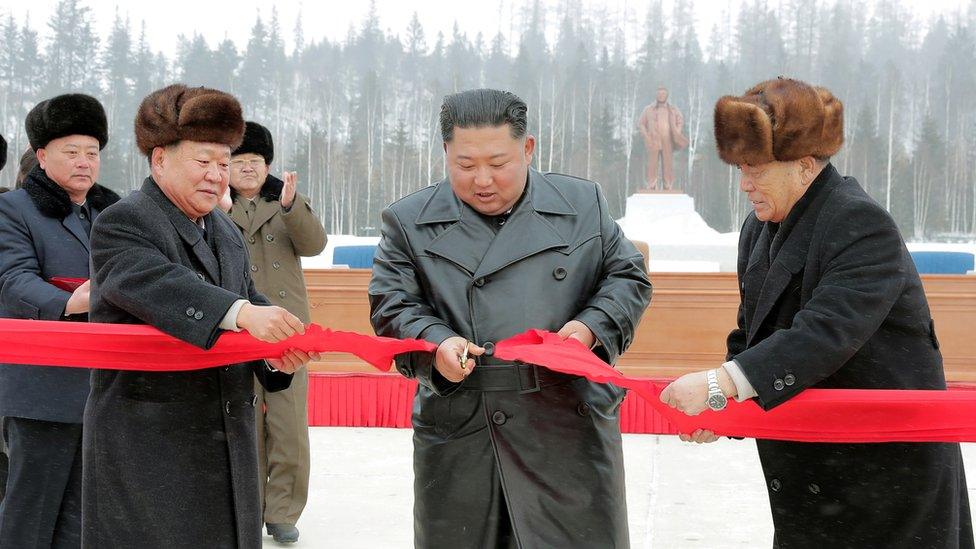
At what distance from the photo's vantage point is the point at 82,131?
3.32 m

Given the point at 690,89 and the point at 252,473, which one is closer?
the point at 252,473

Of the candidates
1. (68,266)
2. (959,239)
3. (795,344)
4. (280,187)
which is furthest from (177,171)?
(959,239)

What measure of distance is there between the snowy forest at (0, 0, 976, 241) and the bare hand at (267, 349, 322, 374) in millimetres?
36528

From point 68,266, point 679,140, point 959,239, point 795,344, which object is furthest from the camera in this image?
point 959,239

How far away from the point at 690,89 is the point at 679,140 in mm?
25487

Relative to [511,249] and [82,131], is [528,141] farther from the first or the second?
[82,131]

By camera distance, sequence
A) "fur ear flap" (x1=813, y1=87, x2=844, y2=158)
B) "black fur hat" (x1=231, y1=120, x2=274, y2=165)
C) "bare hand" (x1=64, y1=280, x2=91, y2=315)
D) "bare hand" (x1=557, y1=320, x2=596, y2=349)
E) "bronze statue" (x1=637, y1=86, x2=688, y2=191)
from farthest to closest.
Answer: "bronze statue" (x1=637, y1=86, x2=688, y2=191) < "black fur hat" (x1=231, y1=120, x2=274, y2=165) < "bare hand" (x1=64, y1=280, x2=91, y2=315) < "bare hand" (x1=557, y1=320, x2=596, y2=349) < "fur ear flap" (x1=813, y1=87, x2=844, y2=158)

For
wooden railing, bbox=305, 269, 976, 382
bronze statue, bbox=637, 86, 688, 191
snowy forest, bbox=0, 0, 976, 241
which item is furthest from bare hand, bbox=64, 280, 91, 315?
snowy forest, bbox=0, 0, 976, 241

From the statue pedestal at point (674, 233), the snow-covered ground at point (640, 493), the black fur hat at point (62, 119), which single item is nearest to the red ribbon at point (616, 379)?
the black fur hat at point (62, 119)

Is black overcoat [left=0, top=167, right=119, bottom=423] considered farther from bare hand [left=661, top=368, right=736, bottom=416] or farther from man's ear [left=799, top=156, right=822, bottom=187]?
man's ear [left=799, top=156, right=822, bottom=187]

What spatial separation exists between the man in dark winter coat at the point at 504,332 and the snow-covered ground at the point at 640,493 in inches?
79.7

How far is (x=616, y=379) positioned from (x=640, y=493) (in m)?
3.08

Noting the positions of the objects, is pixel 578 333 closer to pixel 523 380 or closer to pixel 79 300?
pixel 523 380

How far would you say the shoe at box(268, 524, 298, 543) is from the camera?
14.0ft
